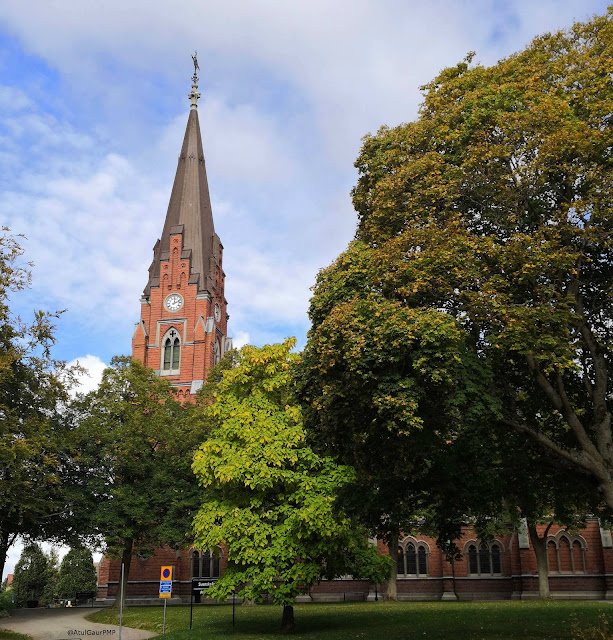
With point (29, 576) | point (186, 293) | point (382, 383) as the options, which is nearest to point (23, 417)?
point (382, 383)

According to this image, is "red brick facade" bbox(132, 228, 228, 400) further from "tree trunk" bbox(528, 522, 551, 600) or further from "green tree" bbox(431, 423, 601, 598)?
"green tree" bbox(431, 423, 601, 598)

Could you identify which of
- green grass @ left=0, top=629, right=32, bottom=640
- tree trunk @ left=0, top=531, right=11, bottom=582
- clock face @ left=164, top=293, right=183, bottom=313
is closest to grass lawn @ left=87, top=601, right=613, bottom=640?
green grass @ left=0, top=629, right=32, bottom=640

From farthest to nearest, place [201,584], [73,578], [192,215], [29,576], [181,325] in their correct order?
[73,578] → [29,576] → [192,215] → [181,325] → [201,584]

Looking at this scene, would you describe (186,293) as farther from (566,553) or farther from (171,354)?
(566,553)

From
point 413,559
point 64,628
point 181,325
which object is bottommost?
point 64,628

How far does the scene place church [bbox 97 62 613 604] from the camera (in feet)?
137

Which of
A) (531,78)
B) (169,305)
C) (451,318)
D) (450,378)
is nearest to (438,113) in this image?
(531,78)

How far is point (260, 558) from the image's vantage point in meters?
21.6

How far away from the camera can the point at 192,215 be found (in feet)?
217

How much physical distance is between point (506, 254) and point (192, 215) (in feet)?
178

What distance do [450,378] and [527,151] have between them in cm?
611

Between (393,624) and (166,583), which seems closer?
(166,583)

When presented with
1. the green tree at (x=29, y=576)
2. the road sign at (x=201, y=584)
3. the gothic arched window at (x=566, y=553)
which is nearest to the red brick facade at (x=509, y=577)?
the gothic arched window at (x=566, y=553)

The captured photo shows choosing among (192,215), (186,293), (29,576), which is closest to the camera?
(186,293)
